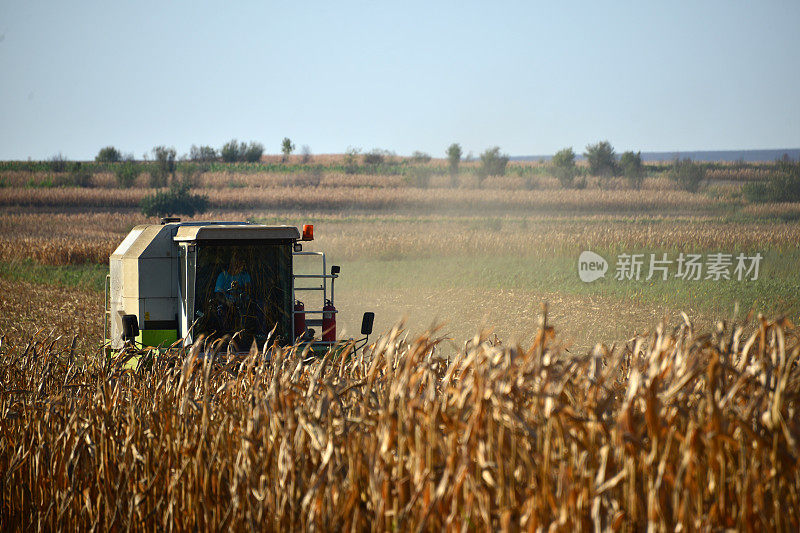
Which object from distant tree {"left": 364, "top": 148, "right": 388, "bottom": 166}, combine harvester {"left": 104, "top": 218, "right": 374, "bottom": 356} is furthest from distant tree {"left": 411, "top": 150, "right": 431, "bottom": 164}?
combine harvester {"left": 104, "top": 218, "right": 374, "bottom": 356}

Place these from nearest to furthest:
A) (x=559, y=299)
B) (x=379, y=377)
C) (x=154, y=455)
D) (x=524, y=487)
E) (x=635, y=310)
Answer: (x=524, y=487) → (x=154, y=455) → (x=379, y=377) → (x=635, y=310) → (x=559, y=299)

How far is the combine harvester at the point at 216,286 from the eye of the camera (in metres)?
7.85

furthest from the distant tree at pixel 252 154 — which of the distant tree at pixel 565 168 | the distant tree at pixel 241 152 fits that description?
the distant tree at pixel 565 168

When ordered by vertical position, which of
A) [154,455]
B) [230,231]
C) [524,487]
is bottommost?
[154,455]

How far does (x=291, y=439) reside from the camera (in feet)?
11.2

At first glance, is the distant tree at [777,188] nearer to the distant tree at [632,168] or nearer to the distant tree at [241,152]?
the distant tree at [632,168]

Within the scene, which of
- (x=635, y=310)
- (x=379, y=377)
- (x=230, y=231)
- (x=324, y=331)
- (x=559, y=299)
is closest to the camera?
(x=379, y=377)

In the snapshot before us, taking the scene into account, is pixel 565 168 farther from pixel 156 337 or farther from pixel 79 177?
pixel 156 337

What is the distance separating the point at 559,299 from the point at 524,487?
15896mm

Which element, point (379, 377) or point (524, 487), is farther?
point (379, 377)

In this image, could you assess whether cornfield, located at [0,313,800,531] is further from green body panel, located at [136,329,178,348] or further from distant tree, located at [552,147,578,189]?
distant tree, located at [552,147,578,189]

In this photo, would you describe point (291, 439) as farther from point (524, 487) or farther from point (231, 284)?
point (231, 284)

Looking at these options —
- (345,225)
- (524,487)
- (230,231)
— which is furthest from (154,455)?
(345,225)

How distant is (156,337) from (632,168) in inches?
2150
